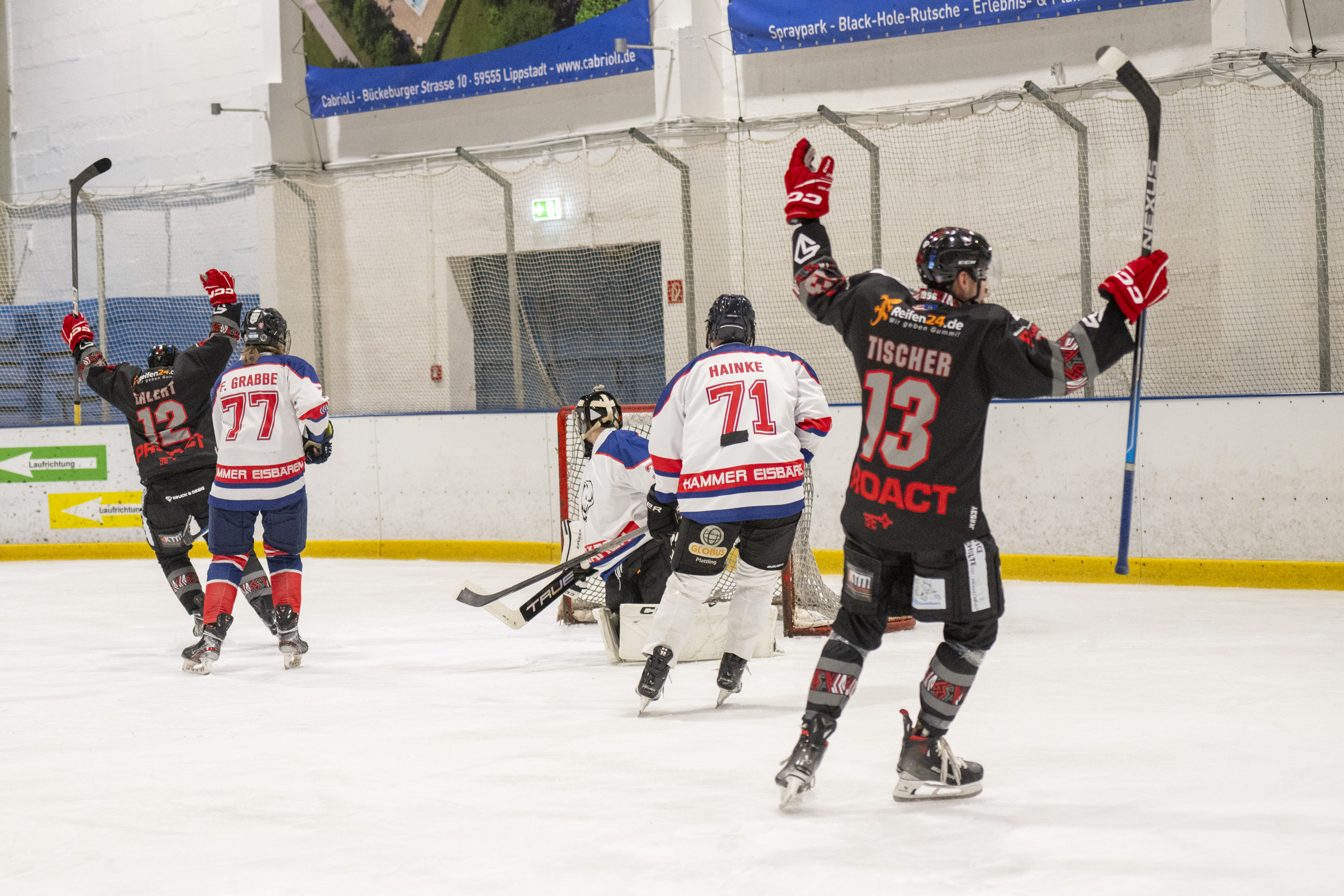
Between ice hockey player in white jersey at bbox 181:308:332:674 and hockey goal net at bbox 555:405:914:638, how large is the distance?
1095 millimetres

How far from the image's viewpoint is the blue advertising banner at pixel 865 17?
8.25 metres

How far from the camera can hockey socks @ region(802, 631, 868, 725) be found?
2861 mm

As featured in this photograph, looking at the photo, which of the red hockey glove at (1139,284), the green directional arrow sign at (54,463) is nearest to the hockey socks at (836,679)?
the red hockey glove at (1139,284)

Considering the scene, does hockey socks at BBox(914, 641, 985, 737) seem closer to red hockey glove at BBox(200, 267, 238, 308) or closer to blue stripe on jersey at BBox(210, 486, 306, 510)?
blue stripe on jersey at BBox(210, 486, 306, 510)

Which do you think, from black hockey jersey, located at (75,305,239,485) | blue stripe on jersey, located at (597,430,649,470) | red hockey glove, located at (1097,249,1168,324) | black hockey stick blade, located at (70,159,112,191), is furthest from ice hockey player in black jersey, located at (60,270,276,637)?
red hockey glove, located at (1097,249,1168,324)

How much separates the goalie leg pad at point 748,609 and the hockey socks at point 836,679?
3.48ft

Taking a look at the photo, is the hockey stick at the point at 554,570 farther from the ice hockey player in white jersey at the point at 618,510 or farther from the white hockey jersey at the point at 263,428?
the white hockey jersey at the point at 263,428

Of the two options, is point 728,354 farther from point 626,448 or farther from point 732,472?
point 626,448

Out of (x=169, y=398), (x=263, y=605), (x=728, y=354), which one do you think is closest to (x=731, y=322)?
(x=728, y=354)

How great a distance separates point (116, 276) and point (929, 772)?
9902mm

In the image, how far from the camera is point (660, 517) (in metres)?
4.11

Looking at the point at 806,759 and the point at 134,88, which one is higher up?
the point at 134,88

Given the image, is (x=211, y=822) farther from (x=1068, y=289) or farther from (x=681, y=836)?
(x=1068, y=289)

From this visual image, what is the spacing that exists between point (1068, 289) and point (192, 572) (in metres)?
5.08
